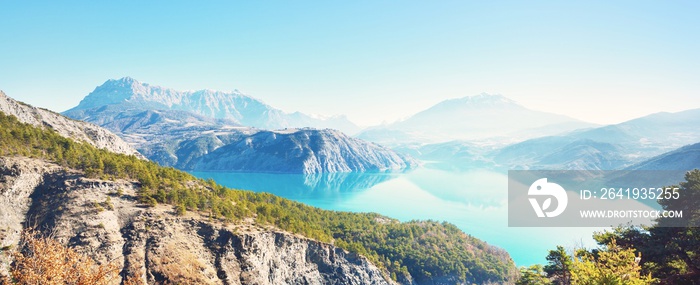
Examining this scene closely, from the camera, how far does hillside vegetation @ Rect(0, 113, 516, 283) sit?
53.0 m

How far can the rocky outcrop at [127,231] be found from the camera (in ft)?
128

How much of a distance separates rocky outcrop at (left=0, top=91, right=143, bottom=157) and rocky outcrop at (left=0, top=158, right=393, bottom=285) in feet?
114

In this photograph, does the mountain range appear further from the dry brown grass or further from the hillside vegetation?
the hillside vegetation

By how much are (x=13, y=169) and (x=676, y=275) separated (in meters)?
79.5

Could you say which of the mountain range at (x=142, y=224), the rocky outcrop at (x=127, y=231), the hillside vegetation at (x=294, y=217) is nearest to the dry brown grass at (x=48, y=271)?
the mountain range at (x=142, y=224)

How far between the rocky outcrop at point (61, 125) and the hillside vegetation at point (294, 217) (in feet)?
30.2

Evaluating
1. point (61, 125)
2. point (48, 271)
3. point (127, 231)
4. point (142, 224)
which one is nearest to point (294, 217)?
point (142, 224)

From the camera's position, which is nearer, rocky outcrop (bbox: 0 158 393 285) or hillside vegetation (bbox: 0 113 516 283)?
rocky outcrop (bbox: 0 158 393 285)

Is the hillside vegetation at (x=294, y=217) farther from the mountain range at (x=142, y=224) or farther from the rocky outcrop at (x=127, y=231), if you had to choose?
the rocky outcrop at (x=127, y=231)

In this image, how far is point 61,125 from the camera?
8006 cm

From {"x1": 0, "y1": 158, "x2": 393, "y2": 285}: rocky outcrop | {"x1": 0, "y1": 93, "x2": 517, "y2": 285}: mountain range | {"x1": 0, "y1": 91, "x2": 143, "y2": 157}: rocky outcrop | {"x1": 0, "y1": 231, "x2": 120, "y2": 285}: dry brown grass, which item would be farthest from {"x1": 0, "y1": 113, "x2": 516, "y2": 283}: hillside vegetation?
{"x1": 0, "y1": 231, "x2": 120, "y2": 285}: dry brown grass

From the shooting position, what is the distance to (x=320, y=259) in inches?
2616

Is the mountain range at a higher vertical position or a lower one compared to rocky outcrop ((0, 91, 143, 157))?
lower

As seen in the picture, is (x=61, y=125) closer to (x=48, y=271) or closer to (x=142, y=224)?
(x=142, y=224)
